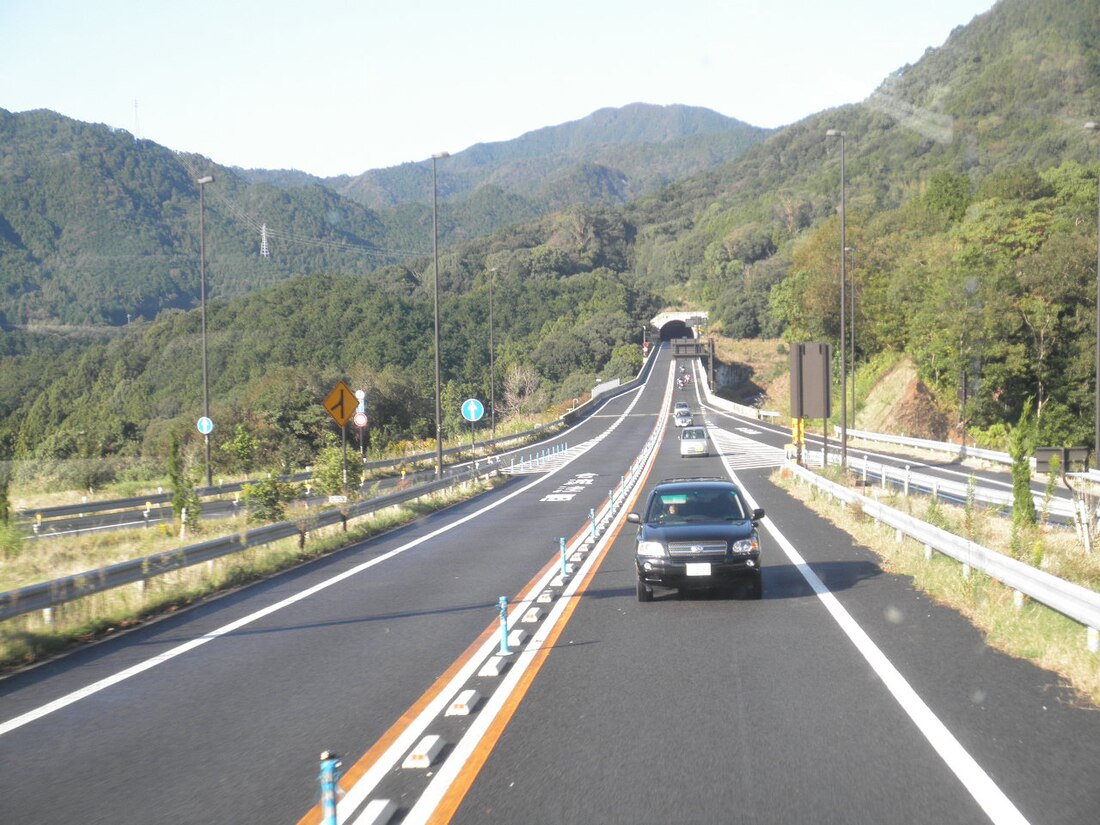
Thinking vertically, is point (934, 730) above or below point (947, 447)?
above

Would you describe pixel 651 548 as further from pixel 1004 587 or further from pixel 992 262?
pixel 992 262

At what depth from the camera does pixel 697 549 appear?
1230 cm

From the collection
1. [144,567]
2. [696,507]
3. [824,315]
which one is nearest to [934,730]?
[696,507]

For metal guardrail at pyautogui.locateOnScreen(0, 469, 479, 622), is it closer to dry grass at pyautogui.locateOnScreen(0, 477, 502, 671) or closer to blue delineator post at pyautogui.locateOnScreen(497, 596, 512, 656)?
dry grass at pyautogui.locateOnScreen(0, 477, 502, 671)

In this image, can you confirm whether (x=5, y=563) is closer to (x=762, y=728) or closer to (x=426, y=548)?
(x=426, y=548)

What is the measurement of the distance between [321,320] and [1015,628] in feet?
406

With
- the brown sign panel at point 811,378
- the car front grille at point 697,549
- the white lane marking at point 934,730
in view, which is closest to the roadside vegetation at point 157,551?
the car front grille at point 697,549

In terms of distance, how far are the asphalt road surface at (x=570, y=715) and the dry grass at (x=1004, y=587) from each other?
30 centimetres

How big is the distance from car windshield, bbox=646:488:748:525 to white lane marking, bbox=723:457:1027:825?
1.75m

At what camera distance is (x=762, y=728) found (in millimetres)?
7016

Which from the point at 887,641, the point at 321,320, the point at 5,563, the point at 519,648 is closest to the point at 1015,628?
the point at 887,641

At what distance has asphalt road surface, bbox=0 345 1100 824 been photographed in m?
5.68

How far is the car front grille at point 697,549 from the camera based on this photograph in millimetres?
12250

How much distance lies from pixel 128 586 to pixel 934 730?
1071cm
